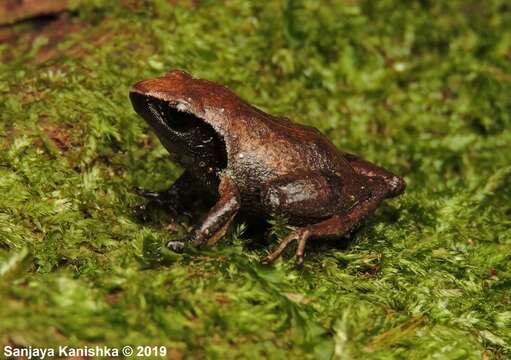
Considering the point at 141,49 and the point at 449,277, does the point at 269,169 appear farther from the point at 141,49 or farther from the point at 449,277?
the point at 141,49

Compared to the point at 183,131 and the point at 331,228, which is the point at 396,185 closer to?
the point at 331,228

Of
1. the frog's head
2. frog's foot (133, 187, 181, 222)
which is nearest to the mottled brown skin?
the frog's head

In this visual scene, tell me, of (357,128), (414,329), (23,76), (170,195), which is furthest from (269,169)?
(23,76)

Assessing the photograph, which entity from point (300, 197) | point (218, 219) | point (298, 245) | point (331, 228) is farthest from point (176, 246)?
point (331, 228)

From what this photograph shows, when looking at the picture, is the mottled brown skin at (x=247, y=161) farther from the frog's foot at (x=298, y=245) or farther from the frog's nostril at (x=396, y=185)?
the frog's nostril at (x=396, y=185)

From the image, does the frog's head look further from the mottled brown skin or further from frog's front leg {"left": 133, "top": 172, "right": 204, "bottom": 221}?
frog's front leg {"left": 133, "top": 172, "right": 204, "bottom": 221}

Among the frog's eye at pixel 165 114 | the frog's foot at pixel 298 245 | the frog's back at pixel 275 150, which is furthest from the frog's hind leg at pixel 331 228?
the frog's eye at pixel 165 114
